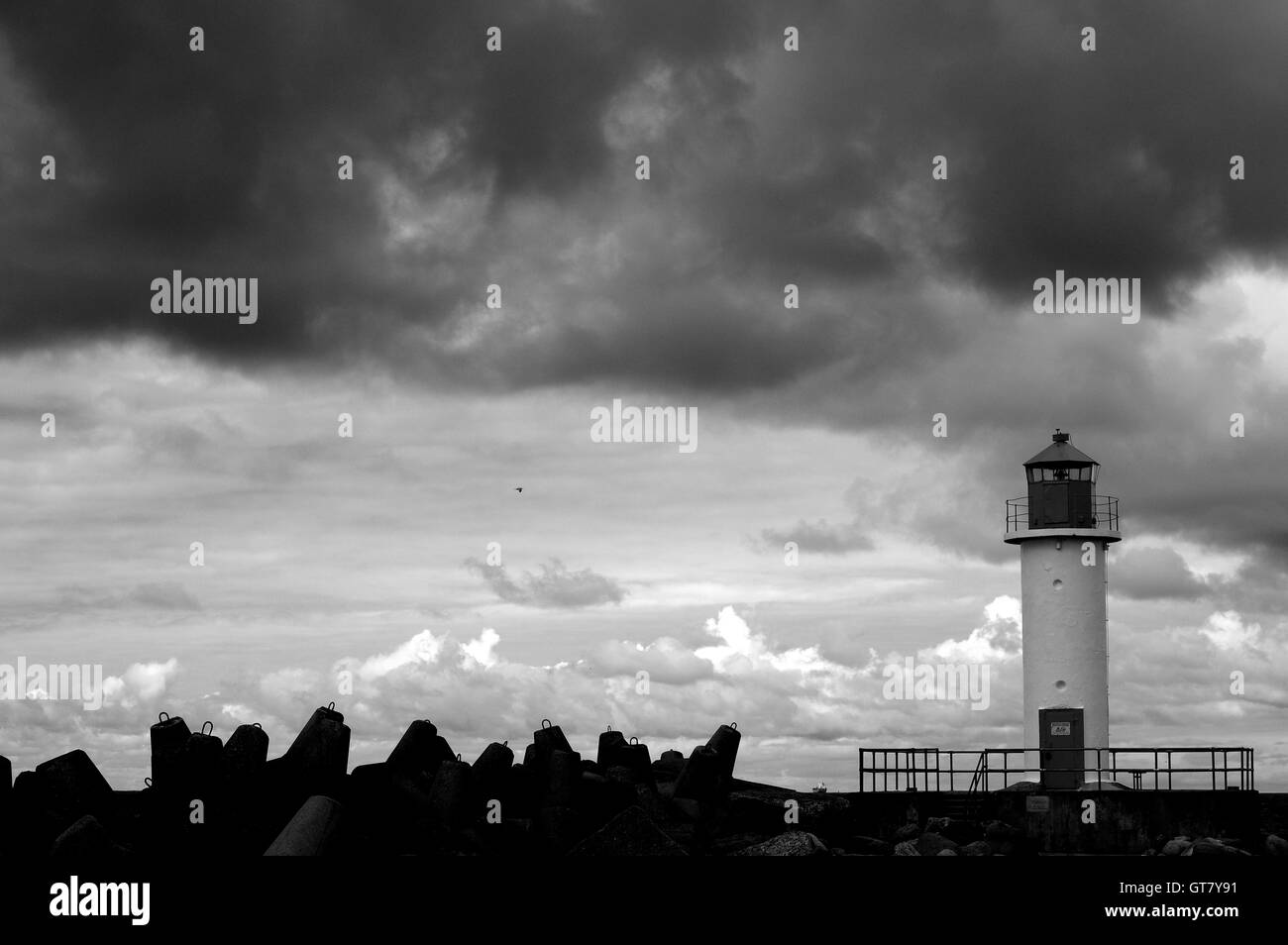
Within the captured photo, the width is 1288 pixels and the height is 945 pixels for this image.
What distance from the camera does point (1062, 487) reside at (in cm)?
3462

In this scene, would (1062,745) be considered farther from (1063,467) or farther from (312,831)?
(312,831)

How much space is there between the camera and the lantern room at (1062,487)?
3441 cm

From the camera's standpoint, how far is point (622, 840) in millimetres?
18422

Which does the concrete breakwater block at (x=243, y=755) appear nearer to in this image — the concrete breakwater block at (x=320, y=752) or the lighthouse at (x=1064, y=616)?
the concrete breakwater block at (x=320, y=752)

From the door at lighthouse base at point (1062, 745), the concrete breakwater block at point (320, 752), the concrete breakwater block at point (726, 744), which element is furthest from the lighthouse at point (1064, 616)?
the concrete breakwater block at point (320, 752)

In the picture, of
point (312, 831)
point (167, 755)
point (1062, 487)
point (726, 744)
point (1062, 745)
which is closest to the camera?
point (312, 831)

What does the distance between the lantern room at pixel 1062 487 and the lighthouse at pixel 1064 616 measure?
21mm

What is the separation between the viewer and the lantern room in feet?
113

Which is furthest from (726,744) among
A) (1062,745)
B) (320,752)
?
(1062,745)

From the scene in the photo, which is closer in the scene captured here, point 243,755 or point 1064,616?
point 243,755

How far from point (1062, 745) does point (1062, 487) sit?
18.4ft
